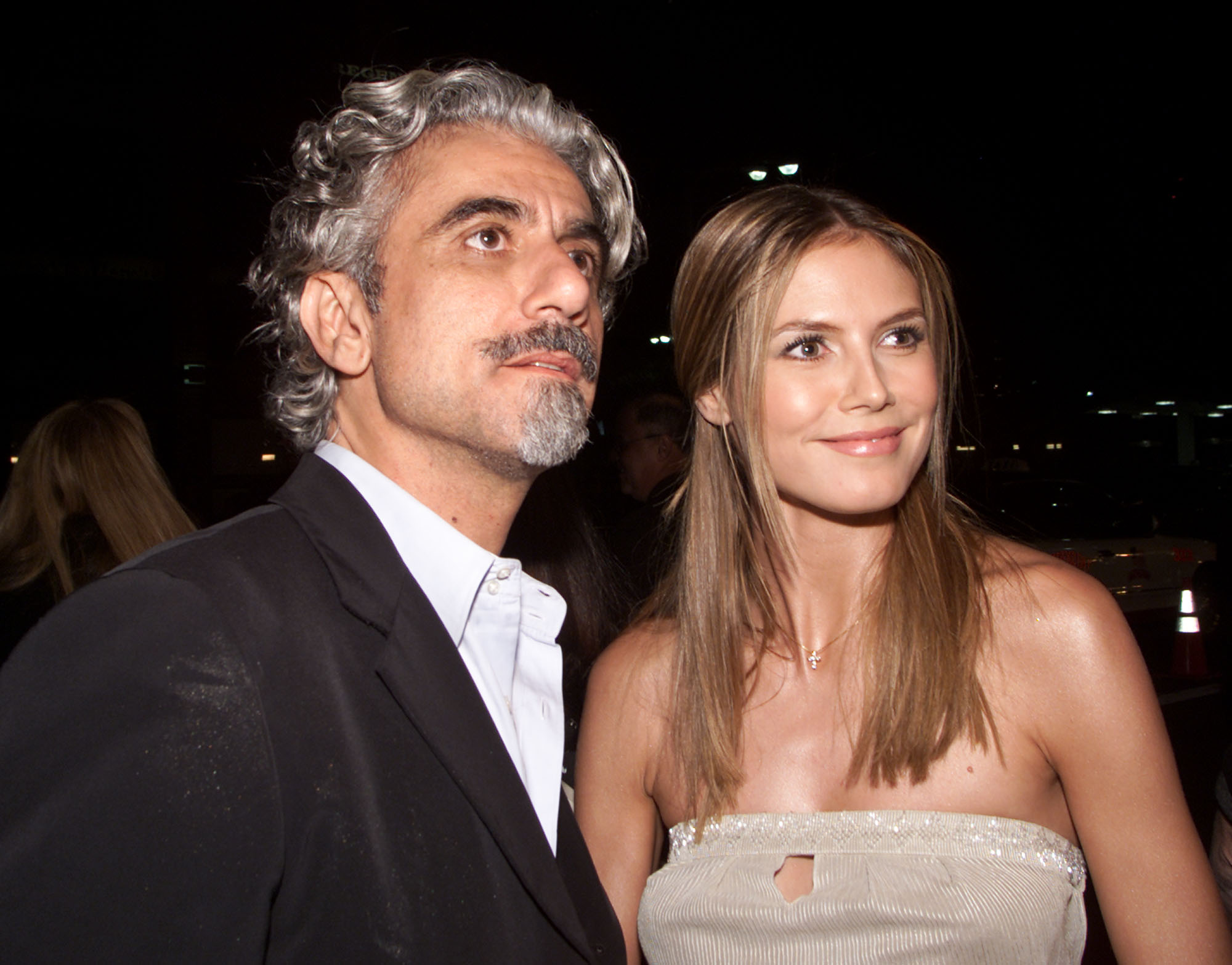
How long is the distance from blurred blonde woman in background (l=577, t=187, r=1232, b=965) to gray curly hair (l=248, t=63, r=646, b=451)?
1.86 feet

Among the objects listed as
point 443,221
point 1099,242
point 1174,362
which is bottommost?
point 1174,362

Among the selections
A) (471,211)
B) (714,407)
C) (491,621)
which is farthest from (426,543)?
(714,407)

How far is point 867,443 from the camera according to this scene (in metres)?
1.87

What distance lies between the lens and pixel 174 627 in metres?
1.04

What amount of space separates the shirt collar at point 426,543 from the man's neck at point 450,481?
35 millimetres

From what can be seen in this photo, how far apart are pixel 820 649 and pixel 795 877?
1.79ft

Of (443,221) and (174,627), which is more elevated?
(443,221)

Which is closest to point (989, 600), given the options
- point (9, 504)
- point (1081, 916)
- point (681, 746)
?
point (1081, 916)

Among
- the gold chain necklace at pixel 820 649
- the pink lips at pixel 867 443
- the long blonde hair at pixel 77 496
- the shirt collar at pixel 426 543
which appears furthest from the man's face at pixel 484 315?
the long blonde hair at pixel 77 496

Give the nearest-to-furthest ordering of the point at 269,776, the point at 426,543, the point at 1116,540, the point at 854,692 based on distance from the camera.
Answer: the point at 269,776, the point at 426,543, the point at 854,692, the point at 1116,540

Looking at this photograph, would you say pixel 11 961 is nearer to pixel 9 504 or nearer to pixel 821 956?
pixel 821 956

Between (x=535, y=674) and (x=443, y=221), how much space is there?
0.96 m

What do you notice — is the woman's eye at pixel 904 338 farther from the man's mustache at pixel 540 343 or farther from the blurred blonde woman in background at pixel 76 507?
the blurred blonde woman in background at pixel 76 507

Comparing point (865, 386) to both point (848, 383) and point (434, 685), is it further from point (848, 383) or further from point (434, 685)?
point (434, 685)
